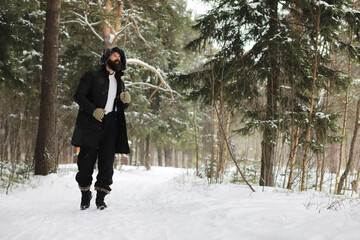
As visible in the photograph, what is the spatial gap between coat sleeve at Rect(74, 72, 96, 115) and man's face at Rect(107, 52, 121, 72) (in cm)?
32

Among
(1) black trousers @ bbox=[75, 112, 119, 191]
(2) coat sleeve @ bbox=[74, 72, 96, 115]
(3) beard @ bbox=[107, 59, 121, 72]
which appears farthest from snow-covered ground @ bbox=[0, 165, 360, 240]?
(3) beard @ bbox=[107, 59, 121, 72]

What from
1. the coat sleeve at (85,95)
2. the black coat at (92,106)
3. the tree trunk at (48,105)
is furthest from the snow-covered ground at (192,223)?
the tree trunk at (48,105)

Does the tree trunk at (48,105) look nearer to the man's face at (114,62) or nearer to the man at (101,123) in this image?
the man at (101,123)

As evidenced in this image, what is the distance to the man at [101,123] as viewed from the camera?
3.31 meters

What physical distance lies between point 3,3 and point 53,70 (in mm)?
3419

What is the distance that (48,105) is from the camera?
6.21 meters

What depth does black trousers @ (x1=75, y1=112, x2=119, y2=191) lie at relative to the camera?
11.0 ft

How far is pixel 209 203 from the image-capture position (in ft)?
10.4

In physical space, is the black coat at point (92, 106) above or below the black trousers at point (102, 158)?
above

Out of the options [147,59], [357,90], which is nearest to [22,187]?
[357,90]

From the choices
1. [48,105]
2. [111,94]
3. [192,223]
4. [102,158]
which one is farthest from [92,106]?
[48,105]

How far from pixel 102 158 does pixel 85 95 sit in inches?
32.9

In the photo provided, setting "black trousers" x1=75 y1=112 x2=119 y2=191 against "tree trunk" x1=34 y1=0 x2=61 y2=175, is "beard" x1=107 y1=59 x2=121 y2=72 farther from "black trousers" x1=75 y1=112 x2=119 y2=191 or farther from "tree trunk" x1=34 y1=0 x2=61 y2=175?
"tree trunk" x1=34 y1=0 x2=61 y2=175

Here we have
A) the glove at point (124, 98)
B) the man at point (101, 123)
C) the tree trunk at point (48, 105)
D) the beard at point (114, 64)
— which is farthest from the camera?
the tree trunk at point (48, 105)
